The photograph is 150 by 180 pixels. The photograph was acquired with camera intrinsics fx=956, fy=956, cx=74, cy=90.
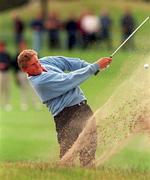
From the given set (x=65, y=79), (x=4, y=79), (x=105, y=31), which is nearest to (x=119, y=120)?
(x=65, y=79)

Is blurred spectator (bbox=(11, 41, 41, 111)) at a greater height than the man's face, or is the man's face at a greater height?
the man's face

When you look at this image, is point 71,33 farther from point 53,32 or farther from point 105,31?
point 105,31

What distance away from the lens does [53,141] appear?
728 inches

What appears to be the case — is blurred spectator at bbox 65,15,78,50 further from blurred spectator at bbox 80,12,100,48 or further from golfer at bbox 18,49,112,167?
golfer at bbox 18,49,112,167

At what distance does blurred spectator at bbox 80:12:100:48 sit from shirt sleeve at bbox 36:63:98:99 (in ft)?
105

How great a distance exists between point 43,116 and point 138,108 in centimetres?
1772

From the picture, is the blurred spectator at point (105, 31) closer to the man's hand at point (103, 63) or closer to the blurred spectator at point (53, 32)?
the blurred spectator at point (53, 32)

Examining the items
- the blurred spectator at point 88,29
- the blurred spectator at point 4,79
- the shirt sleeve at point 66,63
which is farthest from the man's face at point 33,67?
the blurred spectator at point 88,29

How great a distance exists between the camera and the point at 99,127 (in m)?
12.7

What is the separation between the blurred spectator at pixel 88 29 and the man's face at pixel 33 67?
105 ft

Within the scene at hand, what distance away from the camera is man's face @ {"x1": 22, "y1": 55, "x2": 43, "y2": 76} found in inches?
483

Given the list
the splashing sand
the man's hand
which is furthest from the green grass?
the man's hand

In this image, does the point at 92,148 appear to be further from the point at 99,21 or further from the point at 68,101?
the point at 99,21

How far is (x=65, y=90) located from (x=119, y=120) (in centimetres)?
102
